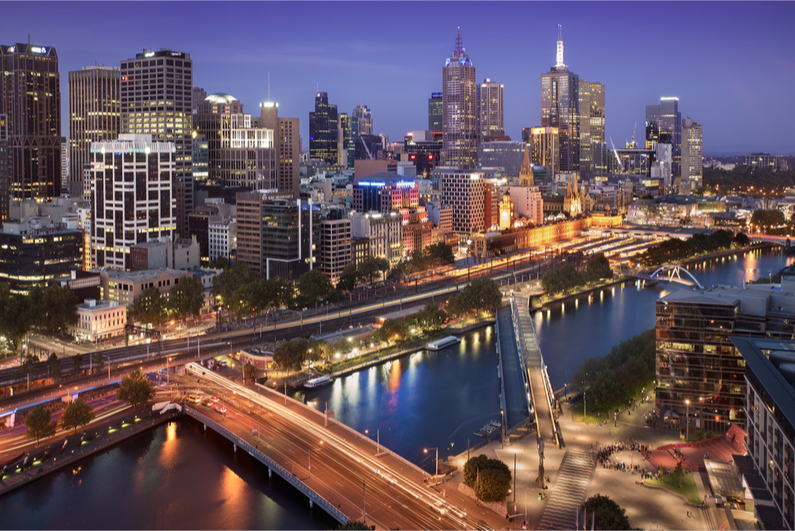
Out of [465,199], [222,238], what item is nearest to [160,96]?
[222,238]

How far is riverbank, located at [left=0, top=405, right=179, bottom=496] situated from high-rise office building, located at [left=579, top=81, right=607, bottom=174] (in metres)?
157

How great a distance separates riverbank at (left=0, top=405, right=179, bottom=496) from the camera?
30.0 meters

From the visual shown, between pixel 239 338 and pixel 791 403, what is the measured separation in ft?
105

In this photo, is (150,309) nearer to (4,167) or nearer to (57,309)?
(57,309)

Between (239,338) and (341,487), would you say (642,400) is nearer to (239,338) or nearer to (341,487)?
(341,487)

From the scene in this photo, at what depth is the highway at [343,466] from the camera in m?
25.2

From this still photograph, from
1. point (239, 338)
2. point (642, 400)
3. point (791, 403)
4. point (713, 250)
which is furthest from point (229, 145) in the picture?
point (791, 403)

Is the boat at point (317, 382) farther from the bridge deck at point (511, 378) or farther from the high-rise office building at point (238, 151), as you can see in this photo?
the high-rise office building at point (238, 151)

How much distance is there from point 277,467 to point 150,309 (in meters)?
22.9

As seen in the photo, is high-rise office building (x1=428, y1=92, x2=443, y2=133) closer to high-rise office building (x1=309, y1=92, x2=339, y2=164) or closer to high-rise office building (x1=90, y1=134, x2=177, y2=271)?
high-rise office building (x1=309, y1=92, x2=339, y2=164)

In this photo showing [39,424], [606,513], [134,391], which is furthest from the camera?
[134,391]

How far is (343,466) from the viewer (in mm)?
28984

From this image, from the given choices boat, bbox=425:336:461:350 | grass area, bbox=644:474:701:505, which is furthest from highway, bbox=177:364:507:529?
boat, bbox=425:336:461:350

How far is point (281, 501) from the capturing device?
2845 cm
